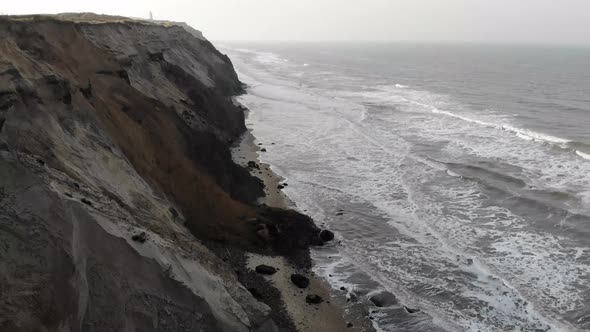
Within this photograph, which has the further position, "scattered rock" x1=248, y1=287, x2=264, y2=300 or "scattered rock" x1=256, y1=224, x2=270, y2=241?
"scattered rock" x1=256, y1=224, x2=270, y2=241

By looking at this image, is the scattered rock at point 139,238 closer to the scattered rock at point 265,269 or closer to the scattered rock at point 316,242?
the scattered rock at point 265,269

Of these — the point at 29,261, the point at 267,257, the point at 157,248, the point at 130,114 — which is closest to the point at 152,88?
the point at 130,114

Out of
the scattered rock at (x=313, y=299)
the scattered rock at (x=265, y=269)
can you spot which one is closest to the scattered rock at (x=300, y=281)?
the scattered rock at (x=313, y=299)

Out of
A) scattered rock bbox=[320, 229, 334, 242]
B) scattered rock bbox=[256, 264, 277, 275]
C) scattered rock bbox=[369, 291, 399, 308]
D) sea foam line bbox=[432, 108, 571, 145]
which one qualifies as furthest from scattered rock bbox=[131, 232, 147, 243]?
sea foam line bbox=[432, 108, 571, 145]

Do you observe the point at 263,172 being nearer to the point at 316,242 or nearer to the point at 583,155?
the point at 316,242

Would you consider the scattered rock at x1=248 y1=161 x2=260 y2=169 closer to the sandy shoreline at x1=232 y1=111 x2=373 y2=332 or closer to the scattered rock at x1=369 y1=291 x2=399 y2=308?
the sandy shoreline at x1=232 y1=111 x2=373 y2=332
